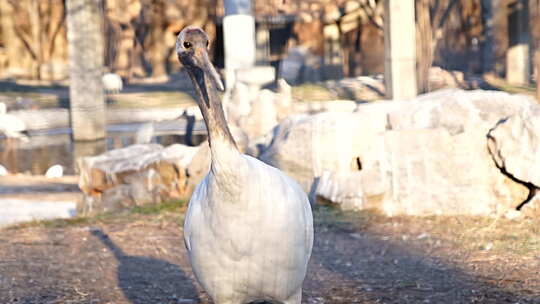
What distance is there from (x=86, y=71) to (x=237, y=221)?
1169 centimetres

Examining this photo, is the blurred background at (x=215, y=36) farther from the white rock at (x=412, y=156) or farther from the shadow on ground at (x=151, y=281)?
the shadow on ground at (x=151, y=281)

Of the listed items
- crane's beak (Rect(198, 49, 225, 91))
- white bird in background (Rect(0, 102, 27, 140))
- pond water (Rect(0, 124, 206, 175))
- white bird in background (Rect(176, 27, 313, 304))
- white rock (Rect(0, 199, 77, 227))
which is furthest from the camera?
white bird in background (Rect(0, 102, 27, 140))

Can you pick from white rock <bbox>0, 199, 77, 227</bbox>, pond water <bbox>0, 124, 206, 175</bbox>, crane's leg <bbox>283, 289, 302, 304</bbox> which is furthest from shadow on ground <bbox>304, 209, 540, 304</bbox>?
pond water <bbox>0, 124, 206, 175</bbox>

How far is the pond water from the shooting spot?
12117 millimetres

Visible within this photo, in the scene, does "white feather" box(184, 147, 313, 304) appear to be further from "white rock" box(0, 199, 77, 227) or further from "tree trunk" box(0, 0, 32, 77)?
"tree trunk" box(0, 0, 32, 77)

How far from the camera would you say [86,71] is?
14.0 m

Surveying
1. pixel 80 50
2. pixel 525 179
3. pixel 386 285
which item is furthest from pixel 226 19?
pixel 386 285

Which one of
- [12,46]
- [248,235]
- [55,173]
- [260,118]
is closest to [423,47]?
[260,118]

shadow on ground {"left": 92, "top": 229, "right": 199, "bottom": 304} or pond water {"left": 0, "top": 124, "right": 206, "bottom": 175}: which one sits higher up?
pond water {"left": 0, "top": 124, "right": 206, "bottom": 175}

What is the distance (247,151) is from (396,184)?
1817mm

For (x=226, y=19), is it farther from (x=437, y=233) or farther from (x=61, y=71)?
(x=61, y=71)

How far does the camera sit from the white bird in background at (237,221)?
2695mm

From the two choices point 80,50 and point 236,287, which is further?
point 80,50

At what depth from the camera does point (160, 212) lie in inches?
266
